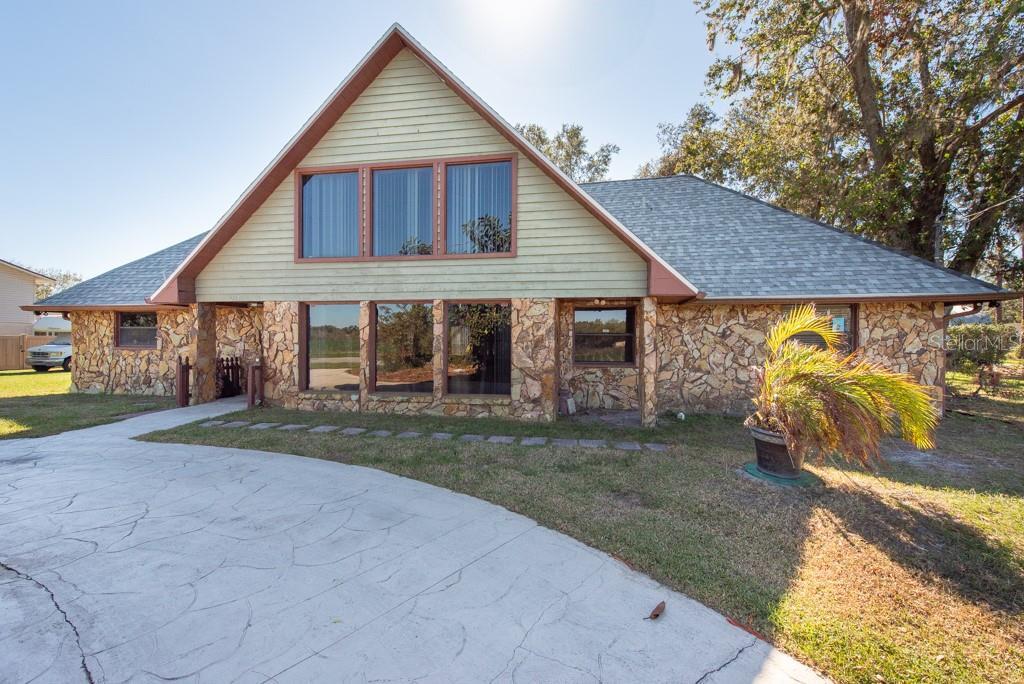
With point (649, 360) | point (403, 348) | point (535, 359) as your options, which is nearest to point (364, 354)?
point (403, 348)

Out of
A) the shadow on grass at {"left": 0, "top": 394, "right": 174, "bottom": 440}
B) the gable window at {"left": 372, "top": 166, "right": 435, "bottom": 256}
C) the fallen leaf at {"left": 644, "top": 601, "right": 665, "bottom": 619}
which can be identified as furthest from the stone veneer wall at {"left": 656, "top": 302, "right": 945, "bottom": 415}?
the shadow on grass at {"left": 0, "top": 394, "right": 174, "bottom": 440}

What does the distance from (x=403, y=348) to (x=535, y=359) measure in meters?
2.70

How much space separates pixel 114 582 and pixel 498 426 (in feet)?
17.8

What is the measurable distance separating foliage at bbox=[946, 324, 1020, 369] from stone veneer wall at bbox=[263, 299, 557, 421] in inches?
566

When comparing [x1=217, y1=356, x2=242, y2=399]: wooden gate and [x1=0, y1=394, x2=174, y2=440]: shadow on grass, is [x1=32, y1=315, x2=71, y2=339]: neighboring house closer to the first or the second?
[x1=0, y1=394, x2=174, y2=440]: shadow on grass

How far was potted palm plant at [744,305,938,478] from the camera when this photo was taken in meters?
4.45

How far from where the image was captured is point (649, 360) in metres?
8.01

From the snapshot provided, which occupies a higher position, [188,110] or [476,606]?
[188,110]

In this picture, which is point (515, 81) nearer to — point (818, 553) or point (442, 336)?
point (442, 336)

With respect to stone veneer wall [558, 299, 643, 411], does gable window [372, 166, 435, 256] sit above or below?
above

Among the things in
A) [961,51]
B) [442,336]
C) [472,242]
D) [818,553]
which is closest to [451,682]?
[818,553]

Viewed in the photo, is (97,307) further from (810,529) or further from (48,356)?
(810,529)

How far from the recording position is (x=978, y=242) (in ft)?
39.1

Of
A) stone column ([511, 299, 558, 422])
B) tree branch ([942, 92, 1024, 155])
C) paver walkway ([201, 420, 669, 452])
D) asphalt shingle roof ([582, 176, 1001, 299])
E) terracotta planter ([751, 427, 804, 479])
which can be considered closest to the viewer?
terracotta planter ([751, 427, 804, 479])
